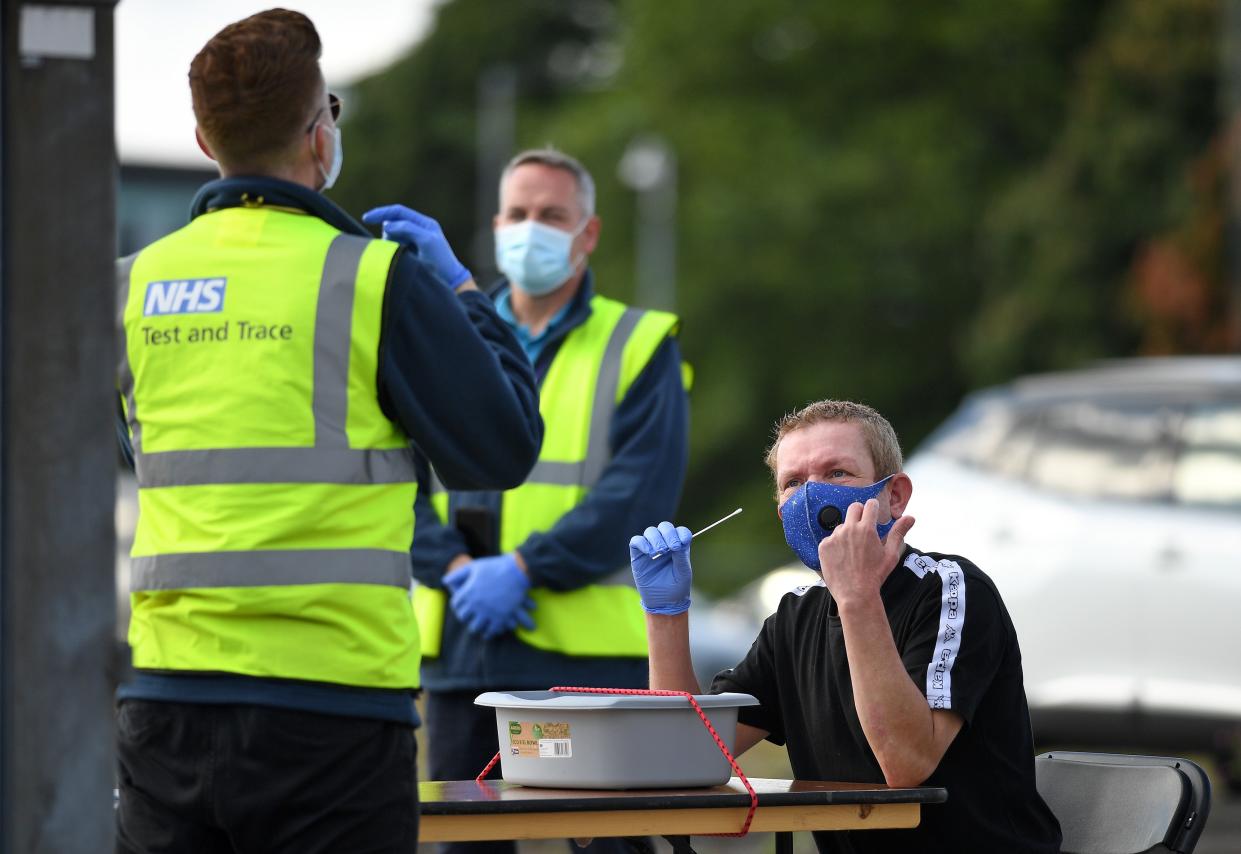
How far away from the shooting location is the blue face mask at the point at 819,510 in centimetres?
392

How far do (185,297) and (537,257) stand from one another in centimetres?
229

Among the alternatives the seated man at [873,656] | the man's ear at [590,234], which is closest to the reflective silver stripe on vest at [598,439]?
the man's ear at [590,234]

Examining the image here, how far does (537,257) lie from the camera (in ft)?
17.8

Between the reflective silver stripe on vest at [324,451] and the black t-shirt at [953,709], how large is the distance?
1138 mm

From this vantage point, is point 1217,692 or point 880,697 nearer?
point 880,697

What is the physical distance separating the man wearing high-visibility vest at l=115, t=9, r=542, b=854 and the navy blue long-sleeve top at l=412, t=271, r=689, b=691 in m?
1.83

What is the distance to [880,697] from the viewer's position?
3.68m

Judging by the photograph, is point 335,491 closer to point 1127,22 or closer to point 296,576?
point 296,576

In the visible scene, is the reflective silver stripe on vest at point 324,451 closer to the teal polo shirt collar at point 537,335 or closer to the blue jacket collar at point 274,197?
the blue jacket collar at point 274,197

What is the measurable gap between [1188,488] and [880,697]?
518 centimetres

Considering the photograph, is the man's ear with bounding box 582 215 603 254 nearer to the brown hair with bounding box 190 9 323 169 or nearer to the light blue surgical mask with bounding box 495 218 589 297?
the light blue surgical mask with bounding box 495 218 589 297

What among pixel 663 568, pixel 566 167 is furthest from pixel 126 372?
pixel 566 167

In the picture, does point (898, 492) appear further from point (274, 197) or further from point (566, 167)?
point (566, 167)

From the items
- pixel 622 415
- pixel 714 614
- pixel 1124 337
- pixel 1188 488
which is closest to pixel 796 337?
pixel 1124 337
